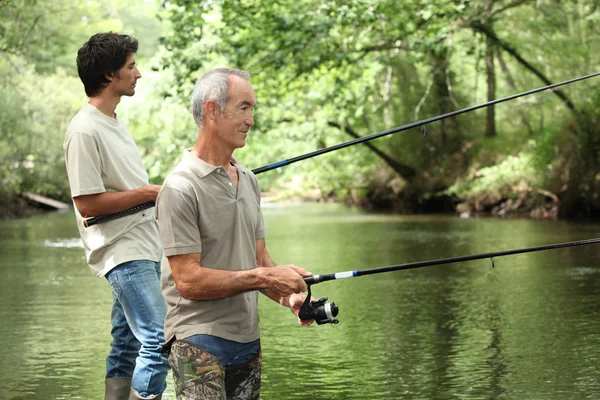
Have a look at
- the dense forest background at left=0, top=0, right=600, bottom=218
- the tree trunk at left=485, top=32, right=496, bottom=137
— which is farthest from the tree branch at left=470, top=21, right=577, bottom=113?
the tree trunk at left=485, top=32, right=496, bottom=137

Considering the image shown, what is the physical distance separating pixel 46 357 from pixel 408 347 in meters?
2.77

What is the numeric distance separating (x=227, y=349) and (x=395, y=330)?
19.6 feet

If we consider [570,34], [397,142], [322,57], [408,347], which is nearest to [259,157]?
[397,142]

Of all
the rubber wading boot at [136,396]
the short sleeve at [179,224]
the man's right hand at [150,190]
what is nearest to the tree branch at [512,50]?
the man's right hand at [150,190]

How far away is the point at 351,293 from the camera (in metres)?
13.1

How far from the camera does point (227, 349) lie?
405 centimetres

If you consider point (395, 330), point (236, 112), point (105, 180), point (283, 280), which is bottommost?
point (395, 330)

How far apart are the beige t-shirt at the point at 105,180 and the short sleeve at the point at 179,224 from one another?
1296mm

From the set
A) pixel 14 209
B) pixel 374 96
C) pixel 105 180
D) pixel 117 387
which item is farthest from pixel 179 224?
pixel 14 209

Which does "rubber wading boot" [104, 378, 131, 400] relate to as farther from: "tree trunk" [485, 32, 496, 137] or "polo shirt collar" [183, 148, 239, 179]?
"tree trunk" [485, 32, 496, 137]

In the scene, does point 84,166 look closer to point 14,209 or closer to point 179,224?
point 179,224

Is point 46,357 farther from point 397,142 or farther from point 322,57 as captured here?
point 397,142

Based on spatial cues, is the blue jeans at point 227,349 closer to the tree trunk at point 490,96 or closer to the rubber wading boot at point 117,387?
the rubber wading boot at point 117,387

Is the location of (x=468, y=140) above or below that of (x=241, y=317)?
above
